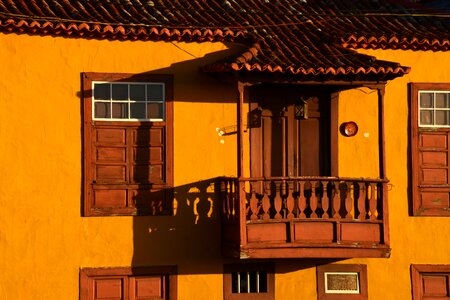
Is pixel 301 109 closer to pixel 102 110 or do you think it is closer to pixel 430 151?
pixel 430 151

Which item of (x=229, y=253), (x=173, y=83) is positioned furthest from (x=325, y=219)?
(x=173, y=83)

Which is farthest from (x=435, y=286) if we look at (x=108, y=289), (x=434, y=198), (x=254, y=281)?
(x=108, y=289)

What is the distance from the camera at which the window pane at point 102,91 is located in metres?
19.5

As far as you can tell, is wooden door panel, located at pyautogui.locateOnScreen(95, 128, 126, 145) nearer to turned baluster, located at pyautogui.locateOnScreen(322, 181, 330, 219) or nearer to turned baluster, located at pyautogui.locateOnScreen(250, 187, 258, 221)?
turned baluster, located at pyautogui.locateOnScreen(250, 187, 258, 221)

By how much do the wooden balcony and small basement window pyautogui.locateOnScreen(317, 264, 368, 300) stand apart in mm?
1027

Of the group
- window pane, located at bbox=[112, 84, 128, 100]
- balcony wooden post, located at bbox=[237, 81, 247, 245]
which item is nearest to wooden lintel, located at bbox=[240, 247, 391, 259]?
balcony wooden post, located at bbox=[237, 81, 247, 245]

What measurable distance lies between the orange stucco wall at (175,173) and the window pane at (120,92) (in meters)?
0.24

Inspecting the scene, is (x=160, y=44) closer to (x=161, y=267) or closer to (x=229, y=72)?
(x=229, y=72)

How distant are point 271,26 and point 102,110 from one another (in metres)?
3.19

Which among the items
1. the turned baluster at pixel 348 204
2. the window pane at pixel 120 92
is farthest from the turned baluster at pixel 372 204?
the window pane at pixel 120 92

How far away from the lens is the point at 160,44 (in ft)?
65.0

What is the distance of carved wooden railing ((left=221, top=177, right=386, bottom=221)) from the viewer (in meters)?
19.0

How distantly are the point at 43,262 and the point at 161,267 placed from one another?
1774mm

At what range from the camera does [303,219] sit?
62.5 ft
